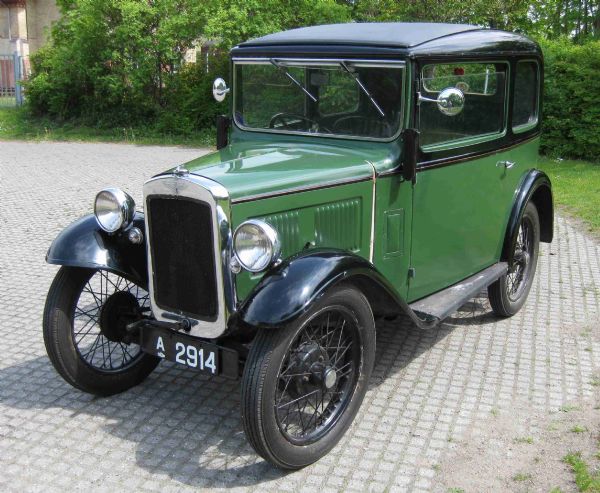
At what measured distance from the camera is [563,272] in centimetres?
660

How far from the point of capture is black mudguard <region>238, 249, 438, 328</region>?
301 cm

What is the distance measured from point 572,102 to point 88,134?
10.3m

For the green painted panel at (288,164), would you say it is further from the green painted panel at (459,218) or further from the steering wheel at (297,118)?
the green painted panel at (459,218)

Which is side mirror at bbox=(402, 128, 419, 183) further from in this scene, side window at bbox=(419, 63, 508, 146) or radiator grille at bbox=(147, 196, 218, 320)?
radiator grille at bbox=(147, 196, 218, 320)

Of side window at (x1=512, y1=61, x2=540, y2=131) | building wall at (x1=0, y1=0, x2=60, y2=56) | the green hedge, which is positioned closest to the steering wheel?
side window at (x1=512, y1=61, x2=540, y2=131)

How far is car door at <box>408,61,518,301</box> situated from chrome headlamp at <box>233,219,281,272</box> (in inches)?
50.8

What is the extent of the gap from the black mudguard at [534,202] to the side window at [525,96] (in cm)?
41

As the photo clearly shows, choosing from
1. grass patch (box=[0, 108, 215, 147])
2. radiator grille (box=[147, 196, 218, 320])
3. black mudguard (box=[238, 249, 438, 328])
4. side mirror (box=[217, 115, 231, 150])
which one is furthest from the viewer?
grass patch (box=[0, 108, 215, 147])

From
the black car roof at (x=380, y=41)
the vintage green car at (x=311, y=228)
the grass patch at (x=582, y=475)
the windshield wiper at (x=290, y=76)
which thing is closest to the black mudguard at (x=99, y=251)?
the vintage green car at (x=311, y=228)

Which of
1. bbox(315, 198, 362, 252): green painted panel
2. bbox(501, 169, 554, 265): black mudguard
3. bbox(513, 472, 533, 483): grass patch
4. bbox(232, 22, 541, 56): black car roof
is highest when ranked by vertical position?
bbox(232, 22, 541, 56): black car roof

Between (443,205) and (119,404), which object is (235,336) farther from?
(443,205)

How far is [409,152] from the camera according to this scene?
3914 mm

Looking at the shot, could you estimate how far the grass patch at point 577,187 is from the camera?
29.1 ft

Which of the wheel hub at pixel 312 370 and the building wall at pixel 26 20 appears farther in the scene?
the building wall at pixel 26 20
